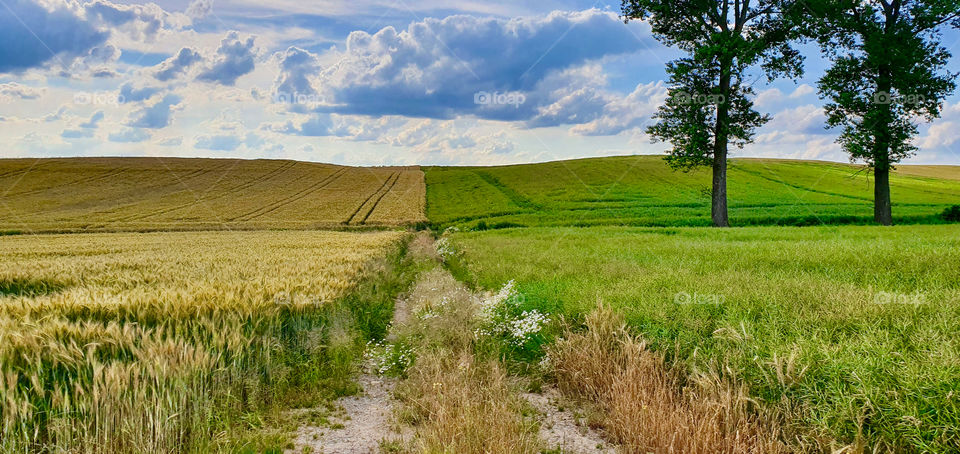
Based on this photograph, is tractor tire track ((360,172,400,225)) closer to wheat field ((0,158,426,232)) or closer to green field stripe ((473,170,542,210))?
wheat field ((0,158,426,232))

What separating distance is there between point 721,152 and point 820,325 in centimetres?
2602

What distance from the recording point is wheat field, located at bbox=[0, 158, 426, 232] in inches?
1961

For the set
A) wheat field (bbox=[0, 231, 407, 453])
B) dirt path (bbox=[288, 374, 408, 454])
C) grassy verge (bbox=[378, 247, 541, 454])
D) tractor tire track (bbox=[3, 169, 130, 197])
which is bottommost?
dirt path (bbox=[288, 374, 408, 454])

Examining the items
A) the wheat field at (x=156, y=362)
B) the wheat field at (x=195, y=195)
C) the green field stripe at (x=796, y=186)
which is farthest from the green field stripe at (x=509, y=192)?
the wheat field at (x=156, y=362)

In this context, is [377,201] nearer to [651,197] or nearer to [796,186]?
[651,197]

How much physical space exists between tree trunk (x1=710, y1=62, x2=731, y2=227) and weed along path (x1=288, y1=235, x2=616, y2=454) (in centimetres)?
2438

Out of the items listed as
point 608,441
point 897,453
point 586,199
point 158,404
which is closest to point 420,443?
point 608,441

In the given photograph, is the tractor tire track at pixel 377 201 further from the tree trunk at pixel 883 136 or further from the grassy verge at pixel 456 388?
the grassy verge at pixel 456 388

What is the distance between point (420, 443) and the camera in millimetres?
4891

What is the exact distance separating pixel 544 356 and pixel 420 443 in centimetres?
319

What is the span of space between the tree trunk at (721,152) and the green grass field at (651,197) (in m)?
1.81

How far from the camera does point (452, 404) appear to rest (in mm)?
5621

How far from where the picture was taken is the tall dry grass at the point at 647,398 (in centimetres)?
444

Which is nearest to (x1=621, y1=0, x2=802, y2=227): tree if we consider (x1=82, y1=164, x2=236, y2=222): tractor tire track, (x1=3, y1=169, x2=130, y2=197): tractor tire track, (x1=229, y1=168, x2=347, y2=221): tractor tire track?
(x1=229, y1=168, x2=347, y2=221): tractor tire track
